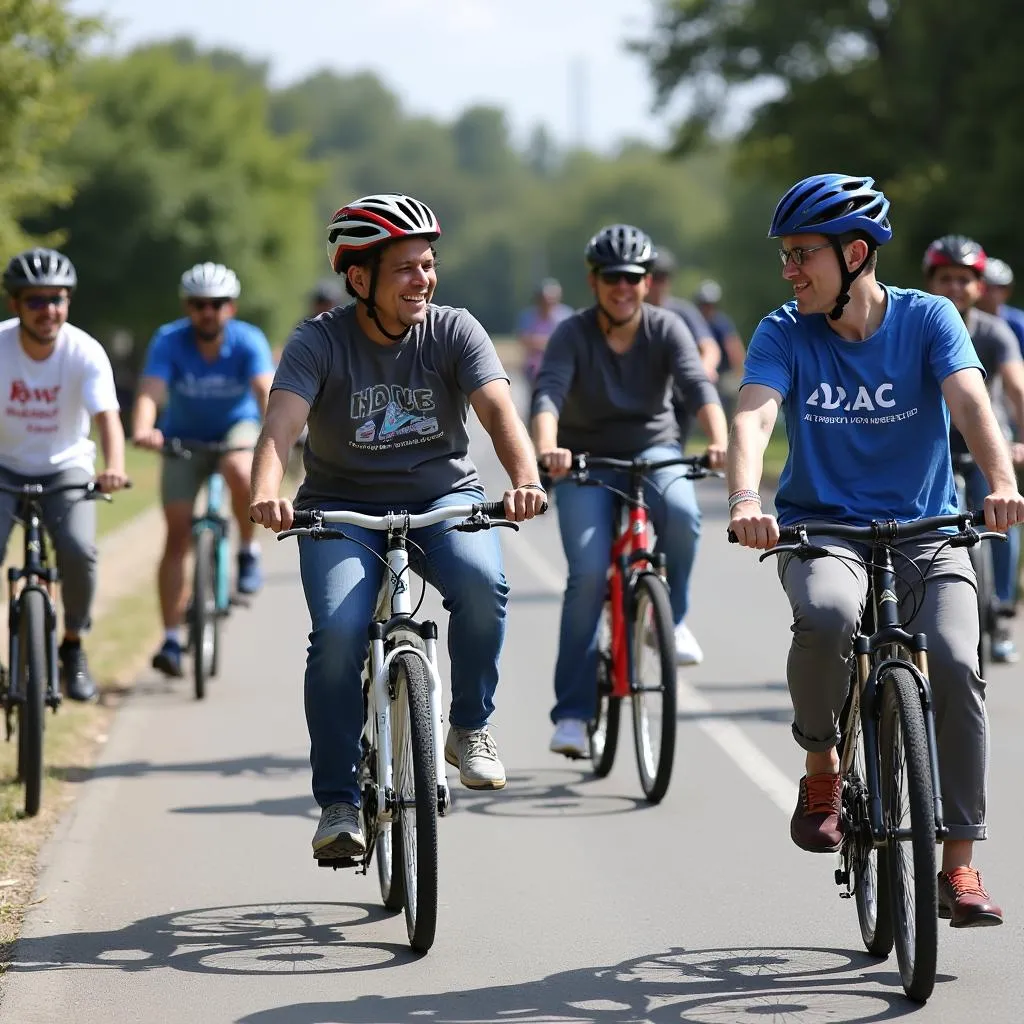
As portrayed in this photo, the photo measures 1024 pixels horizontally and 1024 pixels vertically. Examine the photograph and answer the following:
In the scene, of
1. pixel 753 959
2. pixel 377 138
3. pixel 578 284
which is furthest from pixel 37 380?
pixel 377 138

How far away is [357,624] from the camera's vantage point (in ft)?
19.7

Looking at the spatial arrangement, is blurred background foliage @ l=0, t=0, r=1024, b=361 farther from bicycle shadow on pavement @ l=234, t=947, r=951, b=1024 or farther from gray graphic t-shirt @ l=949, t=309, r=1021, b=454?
bicycle shadow on pavement @ l=234, t=947, r=951, b=1024

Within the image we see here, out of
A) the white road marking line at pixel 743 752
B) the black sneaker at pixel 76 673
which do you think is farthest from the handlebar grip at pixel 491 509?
the black sneaker at pixel 76 673

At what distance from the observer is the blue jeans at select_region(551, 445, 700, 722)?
27.6 ft

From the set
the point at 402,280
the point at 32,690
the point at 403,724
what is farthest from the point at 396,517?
the point at 32,690

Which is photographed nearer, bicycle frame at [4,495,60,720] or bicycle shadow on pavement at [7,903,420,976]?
bicycle shadow on pavement at [7,903,420,976]

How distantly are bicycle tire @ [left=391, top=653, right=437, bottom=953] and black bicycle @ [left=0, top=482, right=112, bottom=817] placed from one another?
2220 mm

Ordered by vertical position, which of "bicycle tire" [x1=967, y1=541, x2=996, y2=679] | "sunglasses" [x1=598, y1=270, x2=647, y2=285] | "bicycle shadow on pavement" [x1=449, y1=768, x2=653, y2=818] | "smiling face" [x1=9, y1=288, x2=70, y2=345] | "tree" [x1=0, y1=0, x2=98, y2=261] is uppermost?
"tree" [x1=0, y1=0, x2=98, y2=261]

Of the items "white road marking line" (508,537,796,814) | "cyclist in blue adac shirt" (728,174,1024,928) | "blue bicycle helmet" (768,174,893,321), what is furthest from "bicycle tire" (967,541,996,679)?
"blue bicycle helmet" (768,174,893,321)

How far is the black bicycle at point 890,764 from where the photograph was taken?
16.7 feet

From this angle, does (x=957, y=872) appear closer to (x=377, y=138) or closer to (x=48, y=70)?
(x=48, y=70)

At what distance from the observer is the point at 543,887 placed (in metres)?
6.67

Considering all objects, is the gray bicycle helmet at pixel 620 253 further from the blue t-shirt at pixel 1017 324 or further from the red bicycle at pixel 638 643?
the blue t-shirt at pixel 1017 324

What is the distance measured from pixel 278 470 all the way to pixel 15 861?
6.45ft
